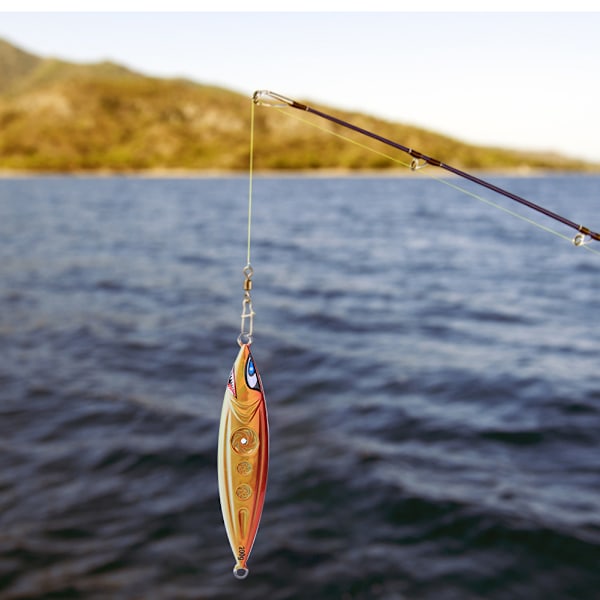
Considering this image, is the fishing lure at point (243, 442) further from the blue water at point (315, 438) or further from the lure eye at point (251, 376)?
the blue water at point (315, 438)

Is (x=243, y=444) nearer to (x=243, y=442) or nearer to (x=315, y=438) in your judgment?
(x=243, y=442)

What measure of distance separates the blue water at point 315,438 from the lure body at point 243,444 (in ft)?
10.6

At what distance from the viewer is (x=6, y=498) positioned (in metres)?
10.7

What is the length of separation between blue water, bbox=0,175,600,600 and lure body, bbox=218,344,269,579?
3.23 meters

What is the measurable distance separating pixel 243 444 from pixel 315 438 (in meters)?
7.48

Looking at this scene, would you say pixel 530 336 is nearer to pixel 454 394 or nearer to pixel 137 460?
pixel 454 394

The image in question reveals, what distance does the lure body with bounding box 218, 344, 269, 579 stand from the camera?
19.2 ft

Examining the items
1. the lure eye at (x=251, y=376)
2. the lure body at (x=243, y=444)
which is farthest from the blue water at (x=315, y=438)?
the lure eye at (x=251, y=376)

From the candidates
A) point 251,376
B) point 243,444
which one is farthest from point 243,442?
point 251,376

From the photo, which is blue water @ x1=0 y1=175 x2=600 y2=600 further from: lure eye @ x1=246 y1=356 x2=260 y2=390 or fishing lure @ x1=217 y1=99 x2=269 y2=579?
lure eye @ x1=246 y1=356 x2=260 y2=390

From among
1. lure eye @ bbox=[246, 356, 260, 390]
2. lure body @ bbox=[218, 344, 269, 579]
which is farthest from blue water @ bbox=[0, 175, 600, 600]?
lure eye @ bbox=[246, 356, 260, 390]

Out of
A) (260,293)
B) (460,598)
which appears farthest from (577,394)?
(260,293)

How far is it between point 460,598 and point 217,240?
41.3 meters

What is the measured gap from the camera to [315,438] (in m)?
13.1
